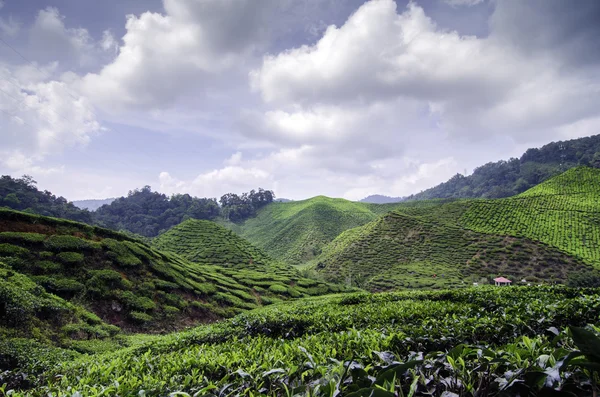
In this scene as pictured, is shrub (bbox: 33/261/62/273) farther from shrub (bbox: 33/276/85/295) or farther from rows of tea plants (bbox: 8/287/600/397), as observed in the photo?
rows of tea plants (bbox: 8/287/600/397)

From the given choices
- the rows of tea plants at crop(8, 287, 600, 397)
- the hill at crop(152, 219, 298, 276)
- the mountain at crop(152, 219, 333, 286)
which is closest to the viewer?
the rows of tea plants at crop(8, 287, 600, 397)

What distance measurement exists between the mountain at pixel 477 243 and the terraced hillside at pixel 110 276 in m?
24.9

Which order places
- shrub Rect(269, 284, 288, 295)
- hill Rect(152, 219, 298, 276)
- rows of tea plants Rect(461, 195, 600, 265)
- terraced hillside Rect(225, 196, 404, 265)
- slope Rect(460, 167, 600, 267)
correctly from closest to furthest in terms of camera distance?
shrub Rect(269, 284, 288, 295), hill Rect(152, 219, 298, 276), rows of tea plants Rect(461, 195, 600, 265), slope Rect(460, 167, 600, 267), terraced hillside Rect(225, 196, 404, 265)

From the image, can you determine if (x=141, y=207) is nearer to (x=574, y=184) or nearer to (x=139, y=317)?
(x=139, y=317)

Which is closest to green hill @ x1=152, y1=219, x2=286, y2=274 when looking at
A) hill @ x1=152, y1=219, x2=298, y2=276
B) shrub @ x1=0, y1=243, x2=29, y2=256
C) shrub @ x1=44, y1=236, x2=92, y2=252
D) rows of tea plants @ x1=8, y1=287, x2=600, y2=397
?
hill @ x1=152, y1=219, x2=298, y2=276

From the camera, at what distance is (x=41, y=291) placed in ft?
35.6

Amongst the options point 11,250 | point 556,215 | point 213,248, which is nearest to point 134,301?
point 11,250

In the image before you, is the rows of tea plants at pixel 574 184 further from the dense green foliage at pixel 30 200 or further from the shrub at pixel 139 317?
the dense green foliage at pixel 30 200

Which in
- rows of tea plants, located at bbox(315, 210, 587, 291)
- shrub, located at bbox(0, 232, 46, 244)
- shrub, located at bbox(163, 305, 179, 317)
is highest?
shrub, located at bbox(0, 232, 46, 244)

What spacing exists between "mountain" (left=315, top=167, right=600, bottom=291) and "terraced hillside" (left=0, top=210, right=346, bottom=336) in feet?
81.7

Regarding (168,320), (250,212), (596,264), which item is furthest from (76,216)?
(596,264)

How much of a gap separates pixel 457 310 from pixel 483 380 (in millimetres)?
4279

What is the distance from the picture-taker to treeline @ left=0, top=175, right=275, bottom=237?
61.9 metres

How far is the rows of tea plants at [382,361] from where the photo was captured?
4.08 ft
